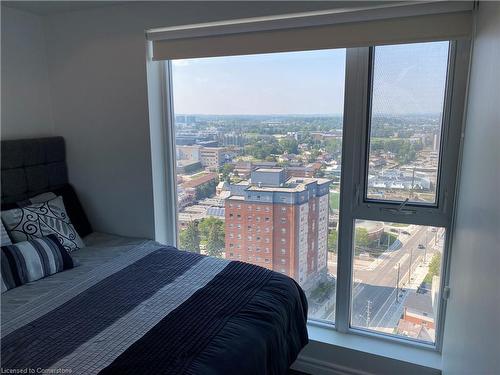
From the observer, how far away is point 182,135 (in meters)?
2.59

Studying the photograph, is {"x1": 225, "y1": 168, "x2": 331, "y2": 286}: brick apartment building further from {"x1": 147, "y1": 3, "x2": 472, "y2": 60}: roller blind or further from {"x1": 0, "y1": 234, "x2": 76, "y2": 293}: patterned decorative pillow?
{"x1": 0, "y1": 234, "x2": 76, "y2": 293}: patterned decorative pillow

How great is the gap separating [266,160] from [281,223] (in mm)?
419

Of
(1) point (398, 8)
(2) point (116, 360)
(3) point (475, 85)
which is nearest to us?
(2) point (116, 360)

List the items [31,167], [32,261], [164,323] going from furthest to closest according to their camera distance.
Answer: [31,167]
[32,261]
[164,323]

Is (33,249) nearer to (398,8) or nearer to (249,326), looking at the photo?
(249,326)

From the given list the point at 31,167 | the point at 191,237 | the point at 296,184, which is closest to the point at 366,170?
the point at 296,184

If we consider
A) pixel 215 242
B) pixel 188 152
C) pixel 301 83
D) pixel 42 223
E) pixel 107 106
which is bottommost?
pixel 215 242

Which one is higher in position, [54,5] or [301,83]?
[54,5]

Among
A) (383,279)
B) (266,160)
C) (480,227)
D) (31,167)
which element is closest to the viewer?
(480,227)

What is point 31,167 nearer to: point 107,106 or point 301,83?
point 107,106

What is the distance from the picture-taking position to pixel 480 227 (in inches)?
56.4

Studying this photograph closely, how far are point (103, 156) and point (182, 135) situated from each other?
0.60 metres

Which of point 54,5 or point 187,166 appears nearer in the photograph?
point 54,5

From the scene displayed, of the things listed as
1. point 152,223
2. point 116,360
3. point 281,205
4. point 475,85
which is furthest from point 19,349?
point 475,85
